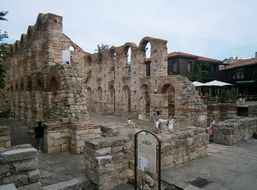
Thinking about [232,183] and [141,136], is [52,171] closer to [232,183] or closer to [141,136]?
[141,136]

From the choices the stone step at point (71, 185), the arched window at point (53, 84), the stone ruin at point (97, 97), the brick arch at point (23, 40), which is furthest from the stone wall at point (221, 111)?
the brick arch at point (23, 40)

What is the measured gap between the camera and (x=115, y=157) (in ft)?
17.0

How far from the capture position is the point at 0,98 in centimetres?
2405

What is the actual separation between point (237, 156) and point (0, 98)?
2515 cm

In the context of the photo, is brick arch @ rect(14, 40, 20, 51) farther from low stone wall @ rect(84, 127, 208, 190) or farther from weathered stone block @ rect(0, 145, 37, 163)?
weathered stone block @ rect(0, 145, 37, 163)

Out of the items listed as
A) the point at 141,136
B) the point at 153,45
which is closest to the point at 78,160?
the point at 141,136

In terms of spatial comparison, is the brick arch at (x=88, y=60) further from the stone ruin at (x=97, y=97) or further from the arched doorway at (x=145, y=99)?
the arched doorway at (x=145, y=99)

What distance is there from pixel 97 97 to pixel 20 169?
2010 centimetres

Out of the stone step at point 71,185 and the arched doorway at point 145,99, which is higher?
the arched doorway at point 145,99

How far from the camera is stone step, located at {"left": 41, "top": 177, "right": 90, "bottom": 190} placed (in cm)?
450

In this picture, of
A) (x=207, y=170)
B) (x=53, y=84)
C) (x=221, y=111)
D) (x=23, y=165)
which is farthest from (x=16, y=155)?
(x=221, y=111)

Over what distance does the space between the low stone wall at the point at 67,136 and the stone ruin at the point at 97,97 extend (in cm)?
4

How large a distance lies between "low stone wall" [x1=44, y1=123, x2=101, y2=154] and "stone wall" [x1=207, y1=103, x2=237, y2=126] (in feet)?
29.4

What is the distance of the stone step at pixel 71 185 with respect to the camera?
4496 mm
